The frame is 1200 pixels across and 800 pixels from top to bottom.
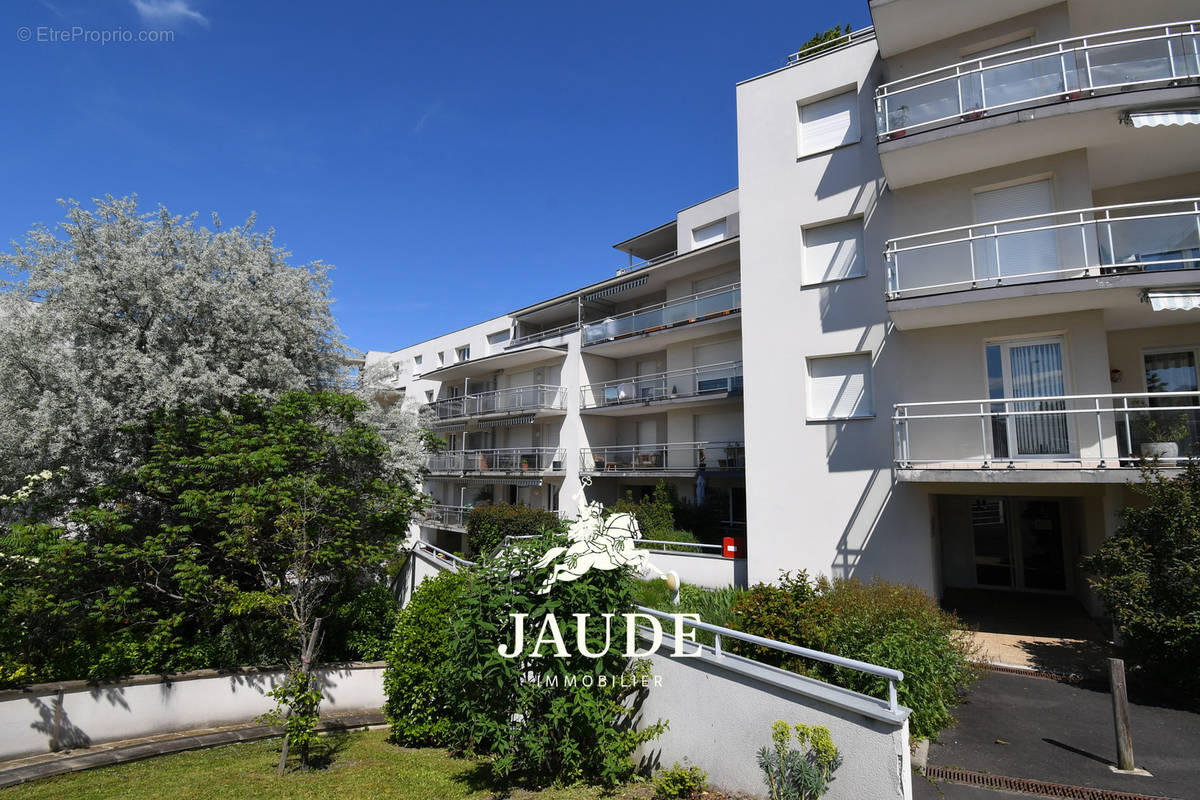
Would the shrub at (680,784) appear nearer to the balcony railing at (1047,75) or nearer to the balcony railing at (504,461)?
the balcony railing at (1047,75)

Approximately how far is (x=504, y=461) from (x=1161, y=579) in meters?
23.6

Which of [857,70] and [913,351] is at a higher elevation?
[857,70]

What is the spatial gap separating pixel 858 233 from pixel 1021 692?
980 cm

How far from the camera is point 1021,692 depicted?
847 cm

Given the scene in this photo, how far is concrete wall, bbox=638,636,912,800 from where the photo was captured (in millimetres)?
4656

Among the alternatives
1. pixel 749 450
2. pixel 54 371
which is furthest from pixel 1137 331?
pixel 54 371

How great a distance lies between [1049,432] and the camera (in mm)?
10883

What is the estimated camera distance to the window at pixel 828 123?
45.4 feet

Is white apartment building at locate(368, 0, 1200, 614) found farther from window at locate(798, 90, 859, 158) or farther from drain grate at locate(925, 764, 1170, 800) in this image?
drain grate at locate(925, 764, 1170, 800)

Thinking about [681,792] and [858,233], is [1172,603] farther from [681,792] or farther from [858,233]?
[858,233]

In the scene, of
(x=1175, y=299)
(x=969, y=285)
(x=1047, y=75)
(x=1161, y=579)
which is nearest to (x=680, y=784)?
(x=1161, y=579)

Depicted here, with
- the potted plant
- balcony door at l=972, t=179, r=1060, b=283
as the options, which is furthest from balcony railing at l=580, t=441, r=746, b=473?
the potted plant

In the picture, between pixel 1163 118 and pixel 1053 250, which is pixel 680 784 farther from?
pixel 1163 118

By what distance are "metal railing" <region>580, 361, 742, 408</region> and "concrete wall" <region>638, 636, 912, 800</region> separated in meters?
13.3
